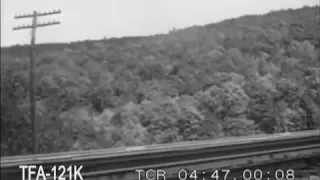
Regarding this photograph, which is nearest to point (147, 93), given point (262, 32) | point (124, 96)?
point (124, 96)

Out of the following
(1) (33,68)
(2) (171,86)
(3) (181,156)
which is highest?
(1) (33,68)

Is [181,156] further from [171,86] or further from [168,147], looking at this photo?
[171,86]

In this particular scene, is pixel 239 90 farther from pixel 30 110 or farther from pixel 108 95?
pixel 30 110

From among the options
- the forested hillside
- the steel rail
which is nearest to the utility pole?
the forested hillside

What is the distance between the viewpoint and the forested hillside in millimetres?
4418

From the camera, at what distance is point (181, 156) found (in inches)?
166

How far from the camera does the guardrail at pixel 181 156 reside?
3.83 metres

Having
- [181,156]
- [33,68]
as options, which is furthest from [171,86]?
[33,68]

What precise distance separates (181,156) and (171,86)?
1305mm

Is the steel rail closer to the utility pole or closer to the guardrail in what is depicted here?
the guardrail

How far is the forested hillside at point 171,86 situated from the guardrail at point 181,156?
0.93 feet

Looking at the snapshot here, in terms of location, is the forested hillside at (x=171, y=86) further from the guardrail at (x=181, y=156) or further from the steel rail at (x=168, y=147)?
the guardrail at (x=181, y=156)

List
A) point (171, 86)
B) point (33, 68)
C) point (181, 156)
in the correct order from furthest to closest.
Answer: point (171, 86) → point (33, 68) → point (181, 156)

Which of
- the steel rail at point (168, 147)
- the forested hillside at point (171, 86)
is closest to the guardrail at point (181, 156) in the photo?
the steel rail at point (168, 147)
